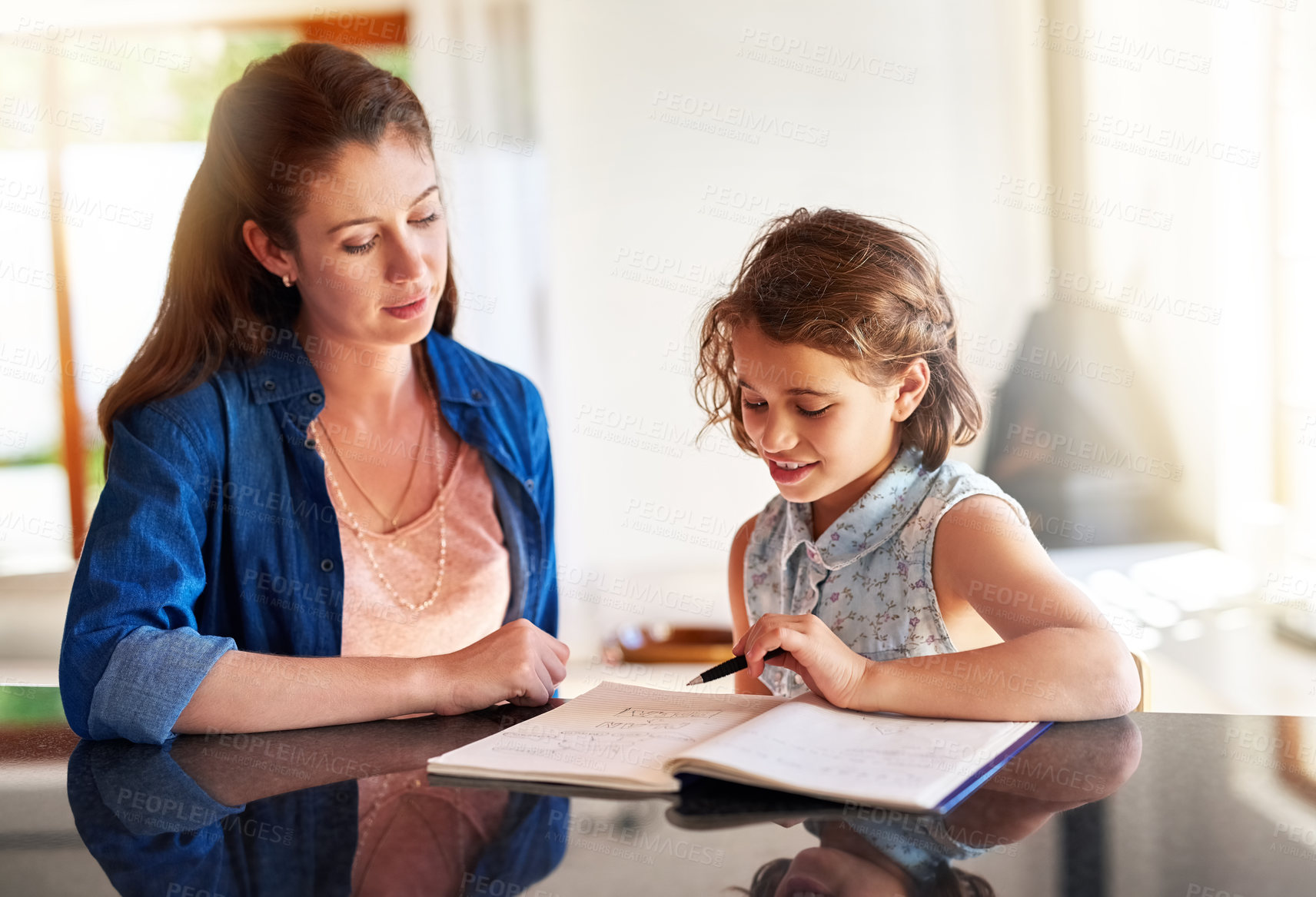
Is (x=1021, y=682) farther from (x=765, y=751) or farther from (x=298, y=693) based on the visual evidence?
(x=298, y=693)

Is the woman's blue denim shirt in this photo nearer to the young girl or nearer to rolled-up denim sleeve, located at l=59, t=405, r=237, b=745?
rolled-up denim sleeve, located at l=59, t=405, r=237, b=745

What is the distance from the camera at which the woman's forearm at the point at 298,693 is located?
3.67 ft

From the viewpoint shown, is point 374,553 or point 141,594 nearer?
point 141,594

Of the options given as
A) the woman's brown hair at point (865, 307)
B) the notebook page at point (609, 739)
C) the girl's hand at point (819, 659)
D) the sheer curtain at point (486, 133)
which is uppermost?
the sheer curtain at point (486, 133)

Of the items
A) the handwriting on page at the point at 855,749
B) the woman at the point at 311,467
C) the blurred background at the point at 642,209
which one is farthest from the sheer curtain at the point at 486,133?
the handwriting on page at the point at 855,749

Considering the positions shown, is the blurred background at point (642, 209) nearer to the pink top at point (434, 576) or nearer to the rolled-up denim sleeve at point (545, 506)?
the rolled-up denim sleeve at point (545, 506)

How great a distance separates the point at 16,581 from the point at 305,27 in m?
2.22

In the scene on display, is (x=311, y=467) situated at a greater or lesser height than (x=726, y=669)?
greater

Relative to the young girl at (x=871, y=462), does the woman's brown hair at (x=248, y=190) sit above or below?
above

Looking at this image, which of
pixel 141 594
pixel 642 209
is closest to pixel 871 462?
pixel 141 594

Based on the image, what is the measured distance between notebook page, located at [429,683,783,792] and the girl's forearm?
0.44 feet

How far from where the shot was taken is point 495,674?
1.17 m

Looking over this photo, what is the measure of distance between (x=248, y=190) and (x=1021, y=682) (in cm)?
115

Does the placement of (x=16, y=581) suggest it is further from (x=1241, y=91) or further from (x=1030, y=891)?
(x=1241, y=91)
